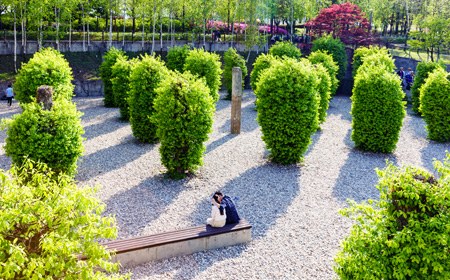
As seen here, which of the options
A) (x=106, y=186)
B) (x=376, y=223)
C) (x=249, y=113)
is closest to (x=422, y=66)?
(x=249, y=113)

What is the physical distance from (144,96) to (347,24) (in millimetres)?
30676

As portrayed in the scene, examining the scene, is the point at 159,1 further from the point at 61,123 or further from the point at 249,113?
the point at 61,123

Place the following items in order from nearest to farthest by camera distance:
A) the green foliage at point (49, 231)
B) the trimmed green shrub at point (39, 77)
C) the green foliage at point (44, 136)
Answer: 1. the green foliage at point (49, 231)
2. the green foliage at point (44, 136)
3. the trimmed green shrub at point (39, 77)

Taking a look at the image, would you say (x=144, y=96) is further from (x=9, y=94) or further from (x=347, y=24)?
(x=347, y=24)

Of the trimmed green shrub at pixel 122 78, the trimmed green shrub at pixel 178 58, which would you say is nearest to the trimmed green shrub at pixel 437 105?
the trimmed green shrub at pixel 122 78

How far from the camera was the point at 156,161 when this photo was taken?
16422mm

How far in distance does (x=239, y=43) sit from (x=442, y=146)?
99.1 feet

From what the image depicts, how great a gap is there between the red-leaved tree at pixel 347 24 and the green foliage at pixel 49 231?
132 feet

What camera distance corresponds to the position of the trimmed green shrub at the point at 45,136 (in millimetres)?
11883

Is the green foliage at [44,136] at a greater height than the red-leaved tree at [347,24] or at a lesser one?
lesser

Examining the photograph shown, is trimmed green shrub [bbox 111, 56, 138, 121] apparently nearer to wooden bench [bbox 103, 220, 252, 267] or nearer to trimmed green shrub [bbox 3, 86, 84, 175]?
trimmed green shrub [bbox 3, 86, 84, 175]

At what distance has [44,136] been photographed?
39.2 feet

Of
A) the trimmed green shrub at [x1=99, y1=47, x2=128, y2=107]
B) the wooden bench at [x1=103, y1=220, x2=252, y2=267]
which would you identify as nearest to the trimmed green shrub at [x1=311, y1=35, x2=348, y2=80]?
the trimmed green shrub at [x1=99, y1=47, x2=128, y2=107]

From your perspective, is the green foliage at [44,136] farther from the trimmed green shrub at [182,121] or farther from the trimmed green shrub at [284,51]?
the trimmed green shrub at [284,51]
